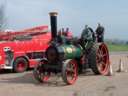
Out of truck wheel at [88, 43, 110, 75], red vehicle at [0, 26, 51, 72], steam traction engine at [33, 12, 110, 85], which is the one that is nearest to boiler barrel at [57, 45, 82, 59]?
steam traction engine at [33, 12, 110, 85]

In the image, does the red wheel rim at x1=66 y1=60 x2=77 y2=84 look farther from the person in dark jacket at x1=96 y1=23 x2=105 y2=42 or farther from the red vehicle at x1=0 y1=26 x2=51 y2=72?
the red vehicle at x1=0 y1=26 x2=51 y2=72

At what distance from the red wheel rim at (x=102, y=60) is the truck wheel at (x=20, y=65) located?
4051mm

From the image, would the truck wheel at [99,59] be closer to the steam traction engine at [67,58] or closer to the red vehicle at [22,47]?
the steam traction engine at [67,58]

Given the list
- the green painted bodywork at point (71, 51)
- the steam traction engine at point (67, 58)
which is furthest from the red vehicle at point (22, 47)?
the green painted bodywork at point (71, 51)

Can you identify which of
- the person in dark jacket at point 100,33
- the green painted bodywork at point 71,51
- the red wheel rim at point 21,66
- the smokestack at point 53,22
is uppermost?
the smokestack at point 53,22

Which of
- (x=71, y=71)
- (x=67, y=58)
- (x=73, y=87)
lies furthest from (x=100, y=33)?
(x=73, y=87)

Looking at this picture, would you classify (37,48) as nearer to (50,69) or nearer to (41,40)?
(41,40)

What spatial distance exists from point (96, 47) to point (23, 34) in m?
5.16

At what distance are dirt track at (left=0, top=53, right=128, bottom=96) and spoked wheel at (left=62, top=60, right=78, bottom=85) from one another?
0.22m

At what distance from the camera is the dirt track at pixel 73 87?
13070 mm

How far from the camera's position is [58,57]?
15.7m

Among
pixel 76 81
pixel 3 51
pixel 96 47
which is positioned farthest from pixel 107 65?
pixel 3 51

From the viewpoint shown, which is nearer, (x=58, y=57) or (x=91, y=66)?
(x=58, y=57)

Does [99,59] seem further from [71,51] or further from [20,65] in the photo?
[20,65]
